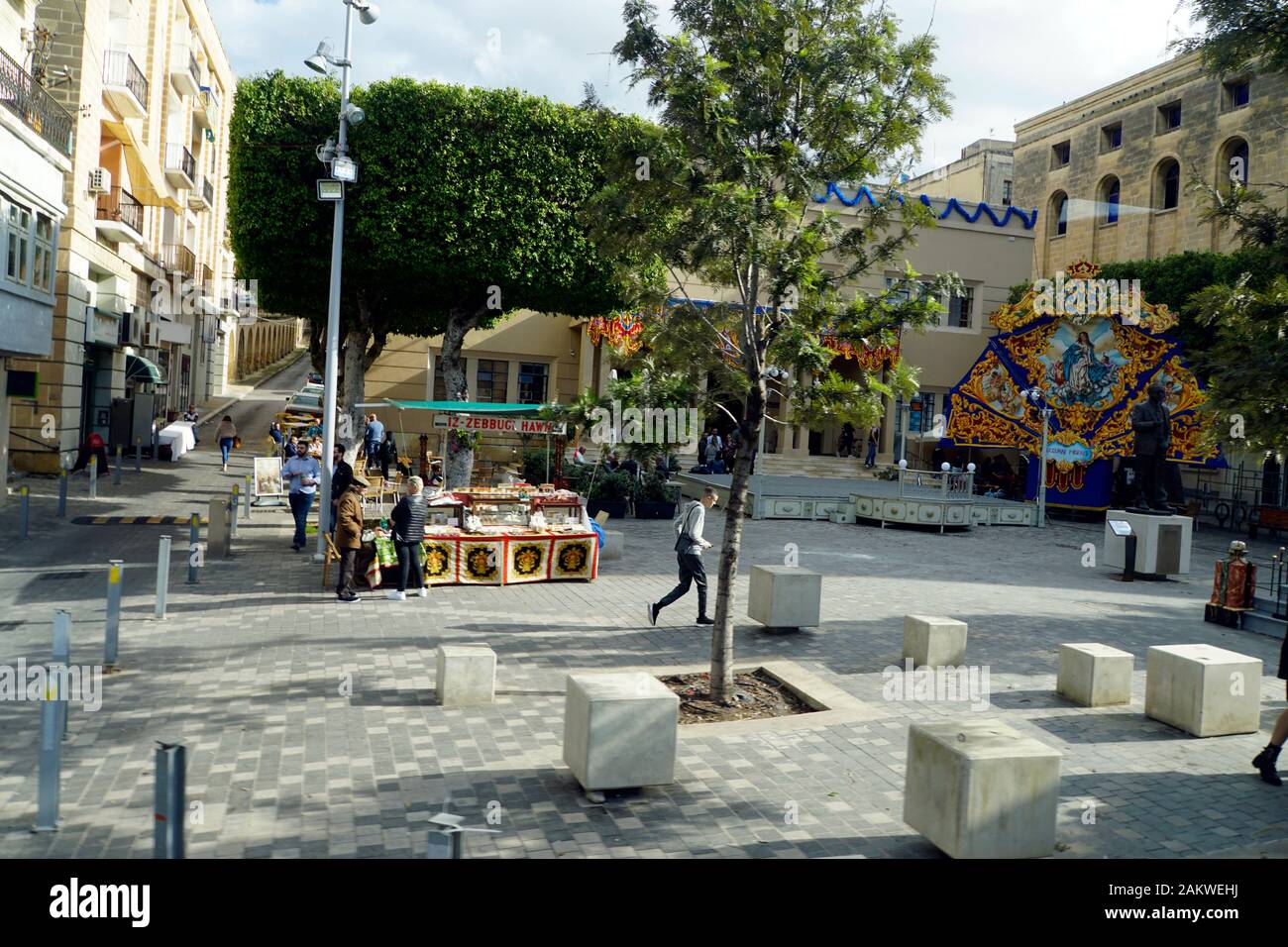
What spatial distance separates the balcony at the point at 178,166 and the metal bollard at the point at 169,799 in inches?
1531

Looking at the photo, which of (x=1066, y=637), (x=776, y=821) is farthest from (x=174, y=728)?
(x=1066, y=637)

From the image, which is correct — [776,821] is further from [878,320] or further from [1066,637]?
[1066,637]

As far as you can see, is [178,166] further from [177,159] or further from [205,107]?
[205,107]

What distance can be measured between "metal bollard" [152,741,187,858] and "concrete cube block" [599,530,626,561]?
1351 cm

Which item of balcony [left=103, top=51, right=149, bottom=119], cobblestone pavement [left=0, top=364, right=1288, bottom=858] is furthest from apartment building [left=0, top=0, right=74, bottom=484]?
cobblestone pavement [left=0, top=364, right=1288, bottom=858]

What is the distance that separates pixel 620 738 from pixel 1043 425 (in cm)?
2536

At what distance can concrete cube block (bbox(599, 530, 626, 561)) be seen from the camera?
→ 60.3ft

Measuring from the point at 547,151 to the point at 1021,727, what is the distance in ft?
60.1

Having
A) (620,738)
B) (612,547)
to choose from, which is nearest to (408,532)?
(612,547)

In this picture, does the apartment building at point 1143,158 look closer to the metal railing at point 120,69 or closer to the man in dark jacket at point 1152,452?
the man in dark jacket at point 1152,452

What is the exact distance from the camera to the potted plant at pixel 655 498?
25.8 m
